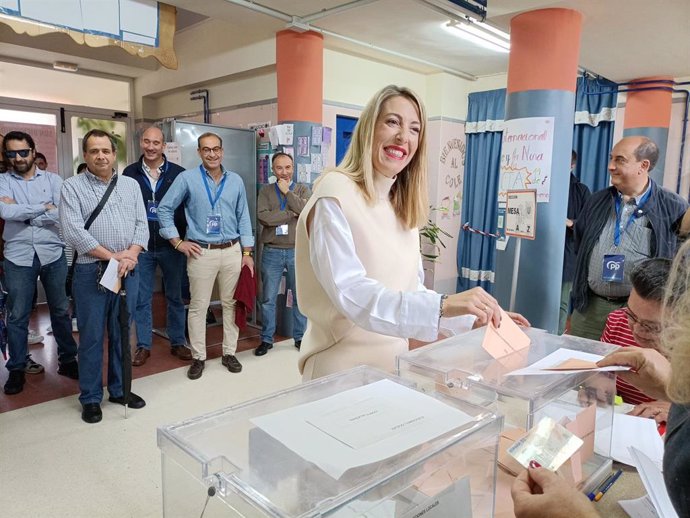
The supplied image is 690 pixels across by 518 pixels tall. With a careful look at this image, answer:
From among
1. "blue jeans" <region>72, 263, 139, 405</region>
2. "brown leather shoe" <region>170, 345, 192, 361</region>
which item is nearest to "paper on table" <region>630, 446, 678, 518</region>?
"blue jeans" <region>72, 263, 139, 405</region>

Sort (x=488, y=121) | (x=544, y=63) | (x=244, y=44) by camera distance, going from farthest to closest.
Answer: (x=488, y=121) < (x=244, y=44) < (x=544, y=63)

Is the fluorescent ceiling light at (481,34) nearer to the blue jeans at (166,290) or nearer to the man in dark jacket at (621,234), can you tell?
the man in dark jacket at (621,234)

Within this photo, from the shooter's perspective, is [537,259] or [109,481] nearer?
[109,481]

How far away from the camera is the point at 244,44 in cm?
501

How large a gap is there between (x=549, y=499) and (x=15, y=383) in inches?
141

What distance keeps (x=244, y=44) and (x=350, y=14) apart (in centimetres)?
145

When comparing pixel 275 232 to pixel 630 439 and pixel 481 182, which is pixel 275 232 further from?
pixel 630 439

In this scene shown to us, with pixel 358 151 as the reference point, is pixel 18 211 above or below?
below

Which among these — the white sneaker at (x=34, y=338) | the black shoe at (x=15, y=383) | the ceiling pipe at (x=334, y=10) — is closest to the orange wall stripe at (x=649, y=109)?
the ceiling pipe at (x=334, y=10)

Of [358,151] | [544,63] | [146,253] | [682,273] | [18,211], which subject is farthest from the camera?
[146,253]

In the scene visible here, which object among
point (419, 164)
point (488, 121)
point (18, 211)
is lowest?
point (18, 211)

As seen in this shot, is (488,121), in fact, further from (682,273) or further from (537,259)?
(682,273)

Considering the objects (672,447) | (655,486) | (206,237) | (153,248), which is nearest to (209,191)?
(206,237)

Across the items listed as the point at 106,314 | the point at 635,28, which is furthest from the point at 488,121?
the point at 106,314
